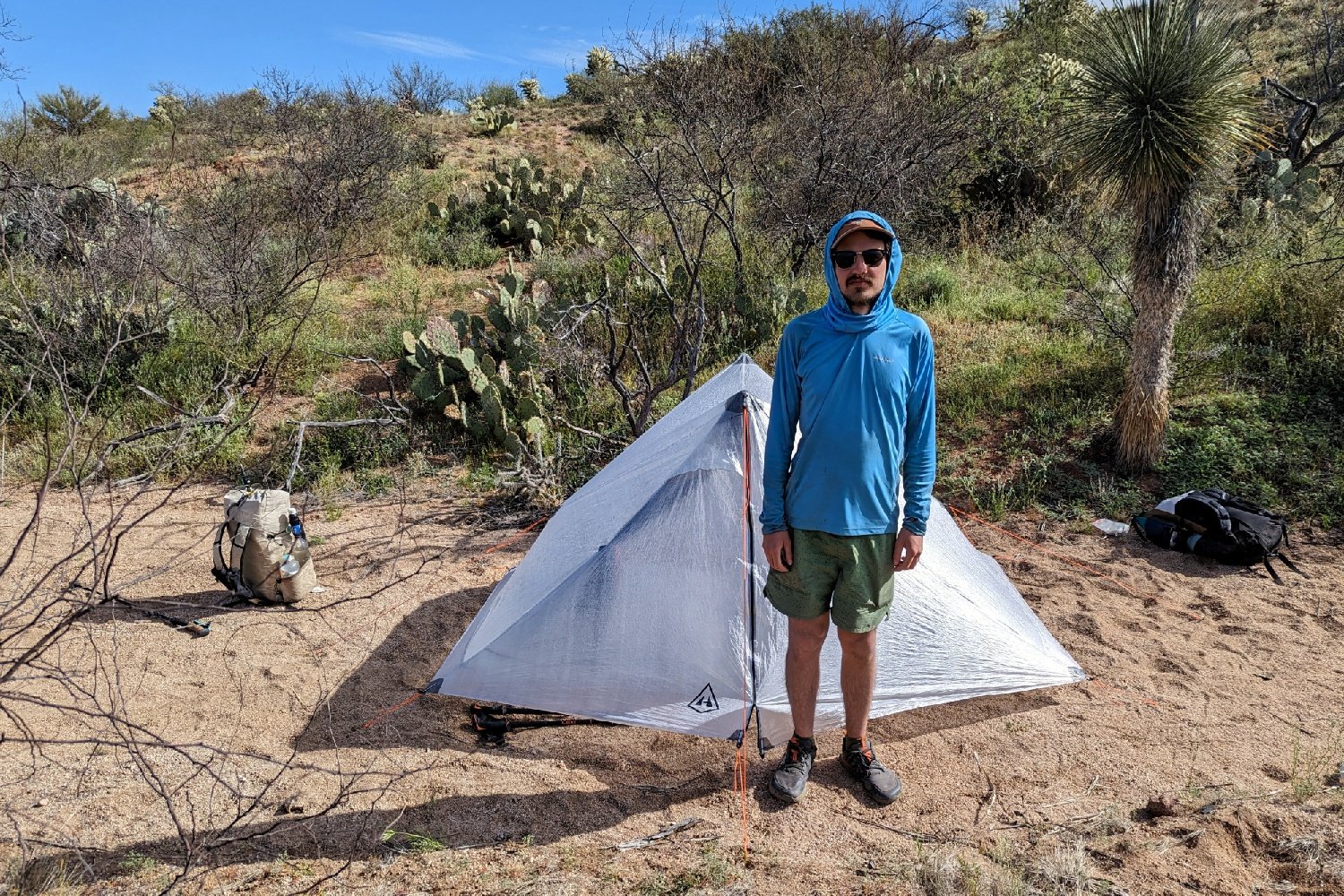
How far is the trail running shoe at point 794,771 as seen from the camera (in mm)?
2969

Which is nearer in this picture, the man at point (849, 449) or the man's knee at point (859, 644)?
the man at point (849, 449)

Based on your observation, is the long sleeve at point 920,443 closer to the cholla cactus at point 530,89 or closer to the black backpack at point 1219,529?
the black backpack at point 1219,529

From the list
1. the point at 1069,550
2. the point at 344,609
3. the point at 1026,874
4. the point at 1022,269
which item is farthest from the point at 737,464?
the point at 1022,269

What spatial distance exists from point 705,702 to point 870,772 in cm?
64

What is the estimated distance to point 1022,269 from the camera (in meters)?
9.43

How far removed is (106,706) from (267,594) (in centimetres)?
113

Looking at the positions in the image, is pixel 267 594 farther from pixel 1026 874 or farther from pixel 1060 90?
pixel 1060 90

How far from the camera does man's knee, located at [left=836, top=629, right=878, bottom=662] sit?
2833 millimetres

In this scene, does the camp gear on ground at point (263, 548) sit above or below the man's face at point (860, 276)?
below

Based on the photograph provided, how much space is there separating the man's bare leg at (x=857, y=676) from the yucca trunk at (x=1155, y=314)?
3.97m

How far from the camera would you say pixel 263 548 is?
452cm

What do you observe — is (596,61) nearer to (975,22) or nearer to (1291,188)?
(975,22)

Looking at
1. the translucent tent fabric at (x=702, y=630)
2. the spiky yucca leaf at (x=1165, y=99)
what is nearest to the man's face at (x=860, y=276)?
the translucent tent fabric at (x=702, y=630)

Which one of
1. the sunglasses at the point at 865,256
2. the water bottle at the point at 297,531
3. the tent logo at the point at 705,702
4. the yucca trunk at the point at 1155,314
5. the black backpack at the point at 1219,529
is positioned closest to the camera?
the sunglasses at the point at 865,256
